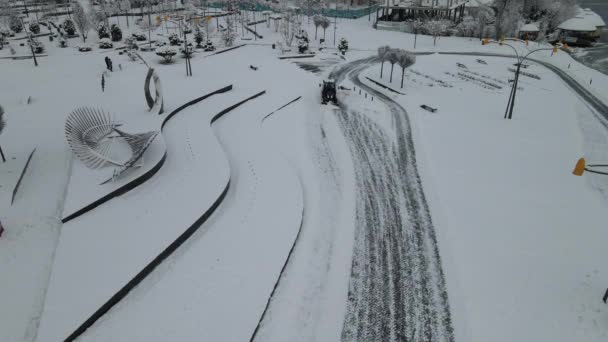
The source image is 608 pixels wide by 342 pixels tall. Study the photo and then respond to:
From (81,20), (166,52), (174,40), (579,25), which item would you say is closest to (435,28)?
(579,25)

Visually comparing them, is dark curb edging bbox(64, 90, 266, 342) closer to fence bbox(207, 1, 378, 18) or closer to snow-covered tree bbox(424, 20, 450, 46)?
snow-covered tree bbox(424, 20, 450, 46)

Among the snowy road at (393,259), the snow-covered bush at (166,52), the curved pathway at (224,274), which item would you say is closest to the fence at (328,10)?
the snow-covered bush at (166,52)

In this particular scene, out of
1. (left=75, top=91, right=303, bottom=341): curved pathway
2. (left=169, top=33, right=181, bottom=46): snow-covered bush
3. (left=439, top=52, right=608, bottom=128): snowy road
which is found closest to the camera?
(left=75, top=91, right=303, bottom=341): curved pathway

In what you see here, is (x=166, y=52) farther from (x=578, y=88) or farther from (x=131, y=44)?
(x=578, y=88)

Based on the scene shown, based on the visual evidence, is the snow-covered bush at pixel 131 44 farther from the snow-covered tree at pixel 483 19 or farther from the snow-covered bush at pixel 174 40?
the snow-covered tree at pixel 483 19

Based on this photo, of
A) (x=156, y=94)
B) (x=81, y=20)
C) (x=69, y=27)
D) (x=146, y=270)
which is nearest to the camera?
(x=146, y=270)

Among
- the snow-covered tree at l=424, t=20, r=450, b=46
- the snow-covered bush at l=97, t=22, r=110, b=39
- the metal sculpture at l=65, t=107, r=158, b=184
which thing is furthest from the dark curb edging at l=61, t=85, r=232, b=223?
the snow-covered tree at l=424, t=20, r=450, b=46
